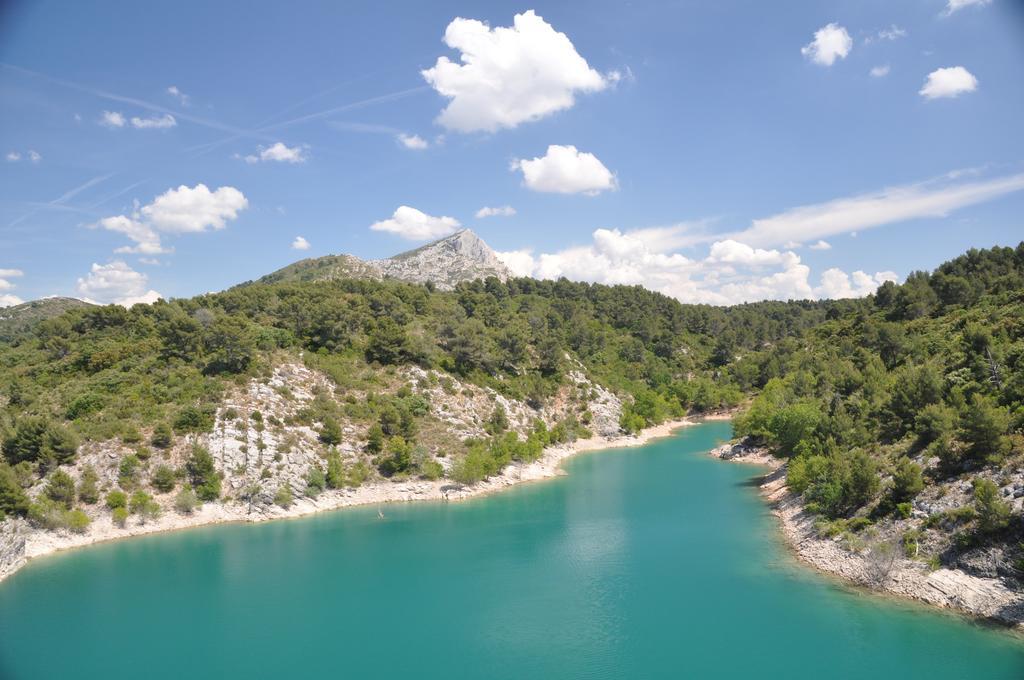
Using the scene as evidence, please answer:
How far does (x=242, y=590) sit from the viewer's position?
3538cm

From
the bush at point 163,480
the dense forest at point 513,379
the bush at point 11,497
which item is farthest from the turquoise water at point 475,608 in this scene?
the dense forest at point 513,379

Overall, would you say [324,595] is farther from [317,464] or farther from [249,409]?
[249,409]

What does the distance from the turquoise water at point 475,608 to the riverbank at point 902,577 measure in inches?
44.5

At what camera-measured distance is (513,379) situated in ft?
276

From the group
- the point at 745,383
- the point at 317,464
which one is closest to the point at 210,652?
the point at 317,464

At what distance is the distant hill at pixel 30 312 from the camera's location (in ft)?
444

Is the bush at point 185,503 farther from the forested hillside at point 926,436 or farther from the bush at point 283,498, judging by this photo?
the forested hillside at point 926,436

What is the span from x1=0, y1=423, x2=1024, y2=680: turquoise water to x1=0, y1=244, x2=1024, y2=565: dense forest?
6439 mm

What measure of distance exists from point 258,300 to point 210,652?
6659 centimetres

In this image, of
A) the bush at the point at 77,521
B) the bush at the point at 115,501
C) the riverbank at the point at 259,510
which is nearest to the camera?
the riverbank at the point at 259,510

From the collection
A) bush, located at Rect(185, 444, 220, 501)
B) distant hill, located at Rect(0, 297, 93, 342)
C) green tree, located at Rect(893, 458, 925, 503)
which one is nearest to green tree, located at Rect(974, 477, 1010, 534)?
green tree, located at Rect(893, 458, 925, 503)

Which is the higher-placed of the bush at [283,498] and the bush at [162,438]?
the bush at [162,438]

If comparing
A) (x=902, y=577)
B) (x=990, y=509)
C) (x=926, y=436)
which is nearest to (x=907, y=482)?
(x=990, y=509)

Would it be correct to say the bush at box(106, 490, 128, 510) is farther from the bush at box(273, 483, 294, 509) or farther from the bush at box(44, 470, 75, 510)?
the bush at box(273, 483, 294, 509)
